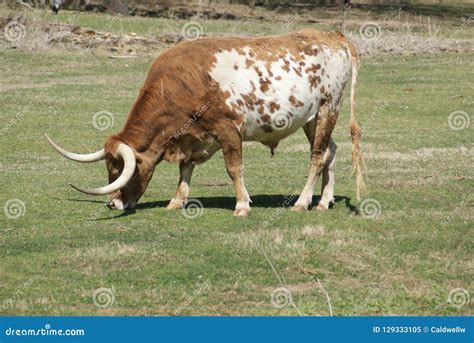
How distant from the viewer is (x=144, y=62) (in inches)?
1329

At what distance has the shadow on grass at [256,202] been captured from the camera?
14.0m

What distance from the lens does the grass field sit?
9594 mm

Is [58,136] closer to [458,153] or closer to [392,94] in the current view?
[458,153]

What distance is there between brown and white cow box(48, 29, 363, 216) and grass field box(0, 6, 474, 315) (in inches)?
25.5

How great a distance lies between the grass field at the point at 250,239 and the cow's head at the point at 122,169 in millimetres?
219

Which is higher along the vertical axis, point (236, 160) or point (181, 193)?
point (236, 160)

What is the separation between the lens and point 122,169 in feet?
43.1

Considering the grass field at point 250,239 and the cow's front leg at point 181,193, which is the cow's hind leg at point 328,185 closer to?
the grass field at point 250,239

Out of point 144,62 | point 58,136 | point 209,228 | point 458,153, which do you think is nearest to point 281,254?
point 209,228

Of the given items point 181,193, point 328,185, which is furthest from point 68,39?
point 328,185

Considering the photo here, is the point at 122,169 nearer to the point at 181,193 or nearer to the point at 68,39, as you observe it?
the point at 181,193

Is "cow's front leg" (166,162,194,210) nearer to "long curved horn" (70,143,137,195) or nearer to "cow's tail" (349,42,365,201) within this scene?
"long curved horn" (70,143,137,195)

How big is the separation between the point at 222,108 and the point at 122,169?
4.88 ft

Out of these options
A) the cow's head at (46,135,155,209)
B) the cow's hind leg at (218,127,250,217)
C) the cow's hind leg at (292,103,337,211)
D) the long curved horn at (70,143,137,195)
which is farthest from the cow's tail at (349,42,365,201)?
the long curved horn at (70,143,137,195)
